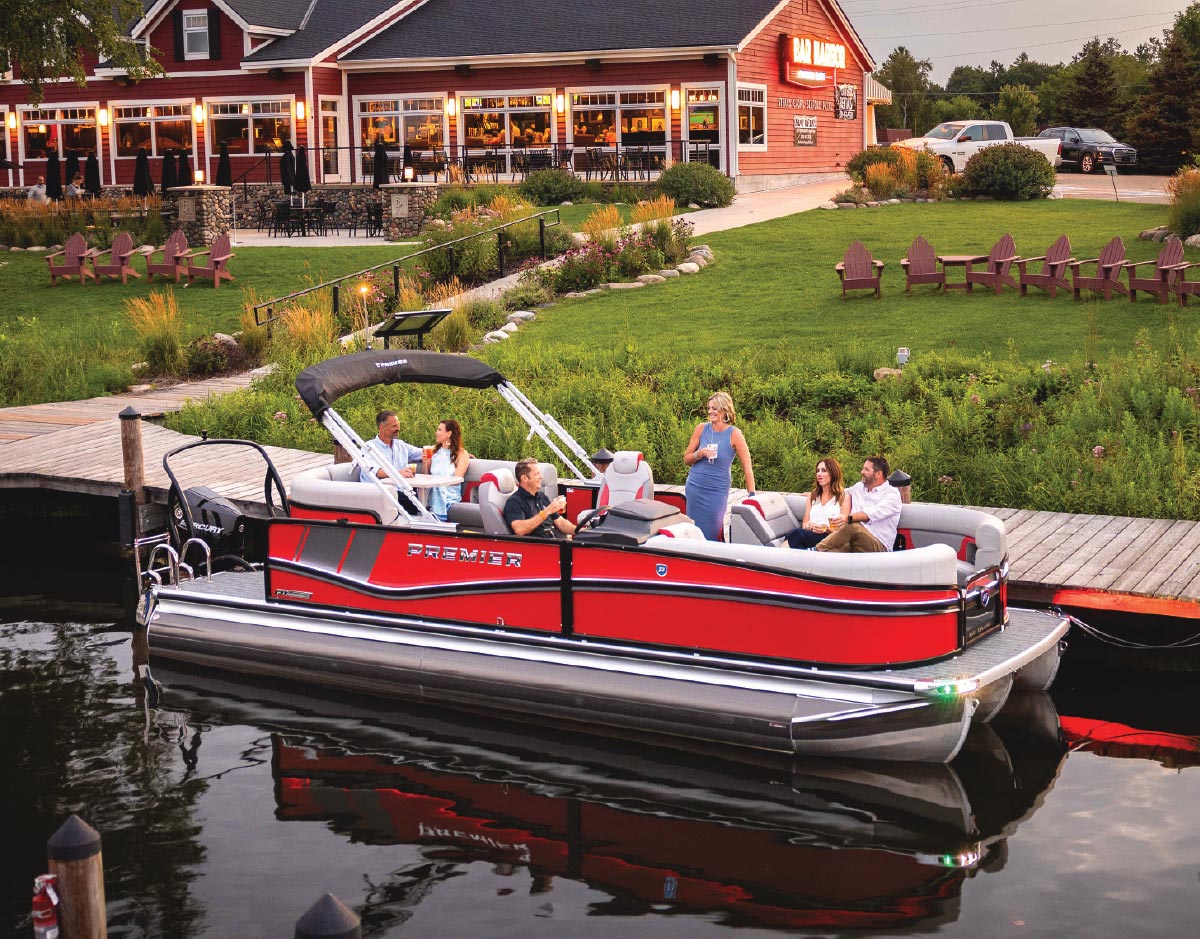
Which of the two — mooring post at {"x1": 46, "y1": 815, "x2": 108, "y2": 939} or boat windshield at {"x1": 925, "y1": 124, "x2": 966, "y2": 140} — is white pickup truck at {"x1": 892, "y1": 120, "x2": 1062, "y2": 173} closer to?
boat windshield at {"x1": 925, "y1": 124, "x2": 966, "y2": 140}

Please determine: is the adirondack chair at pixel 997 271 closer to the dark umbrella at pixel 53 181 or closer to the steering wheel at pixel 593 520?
the steering wheel at pixel 593 520

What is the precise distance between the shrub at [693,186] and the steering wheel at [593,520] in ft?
79.4

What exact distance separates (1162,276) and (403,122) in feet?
87.5

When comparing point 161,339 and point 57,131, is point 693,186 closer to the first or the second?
point 161,339

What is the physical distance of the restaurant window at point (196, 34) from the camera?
141 feet

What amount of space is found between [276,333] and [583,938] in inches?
627

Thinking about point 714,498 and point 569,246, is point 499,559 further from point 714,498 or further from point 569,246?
point 569,246

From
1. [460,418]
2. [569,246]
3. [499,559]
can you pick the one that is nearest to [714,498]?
[499,559]

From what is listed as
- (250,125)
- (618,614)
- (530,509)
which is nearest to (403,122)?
(250,125)

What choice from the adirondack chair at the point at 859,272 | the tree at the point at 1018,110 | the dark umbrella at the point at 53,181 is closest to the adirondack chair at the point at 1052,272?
the adirondack chair at the point at 859,272

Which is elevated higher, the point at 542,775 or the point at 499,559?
the point at 499,559

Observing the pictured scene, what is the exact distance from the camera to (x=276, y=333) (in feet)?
72.2

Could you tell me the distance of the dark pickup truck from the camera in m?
44.8

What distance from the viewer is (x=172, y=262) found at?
29.5 meters
